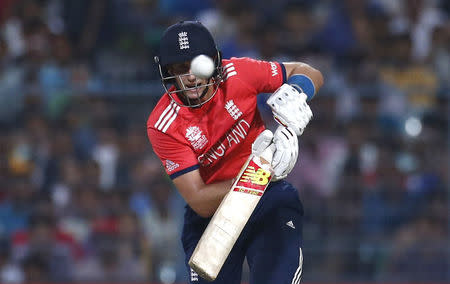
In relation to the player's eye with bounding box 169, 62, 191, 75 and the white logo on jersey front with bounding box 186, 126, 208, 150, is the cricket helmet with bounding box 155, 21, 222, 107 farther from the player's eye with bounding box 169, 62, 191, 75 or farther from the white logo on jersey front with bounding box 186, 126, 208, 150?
the white logo on jersey front with bounding box 186, 126, 208, 150

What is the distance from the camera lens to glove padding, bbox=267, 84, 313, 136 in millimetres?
3701

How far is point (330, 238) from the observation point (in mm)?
6410

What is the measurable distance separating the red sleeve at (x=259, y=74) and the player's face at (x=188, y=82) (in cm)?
25

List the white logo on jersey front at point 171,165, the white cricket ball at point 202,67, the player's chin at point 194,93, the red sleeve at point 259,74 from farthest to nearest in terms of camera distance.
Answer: the red sleeve at point 259,74 → the white logo on jersey front at point 171,165 → the player's chin at point 194,93 → the white cricket ball at point 202,67

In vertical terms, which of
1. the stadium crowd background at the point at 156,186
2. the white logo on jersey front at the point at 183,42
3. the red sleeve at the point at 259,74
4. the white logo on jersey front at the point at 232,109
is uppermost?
the white logo on jersey front at the point at 183,42

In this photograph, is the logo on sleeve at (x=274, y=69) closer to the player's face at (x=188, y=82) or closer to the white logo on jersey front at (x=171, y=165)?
the player's face at (x=188, y=82)

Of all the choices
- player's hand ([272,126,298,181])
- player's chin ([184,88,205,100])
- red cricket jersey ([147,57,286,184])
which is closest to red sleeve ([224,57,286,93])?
red cricket jersey ([147,57,286,184])

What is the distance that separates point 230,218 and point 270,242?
42 centimetres

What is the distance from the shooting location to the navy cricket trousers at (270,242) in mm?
3827

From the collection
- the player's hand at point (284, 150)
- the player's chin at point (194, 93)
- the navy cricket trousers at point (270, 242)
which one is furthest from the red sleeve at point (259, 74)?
the navy cricket trousers at point (270, 242)

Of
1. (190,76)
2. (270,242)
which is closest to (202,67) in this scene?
(190,76)

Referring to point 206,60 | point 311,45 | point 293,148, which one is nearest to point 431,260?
point 311,45

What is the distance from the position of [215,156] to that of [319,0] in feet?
Result: 14.6

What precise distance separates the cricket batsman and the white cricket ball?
10 centimetres
